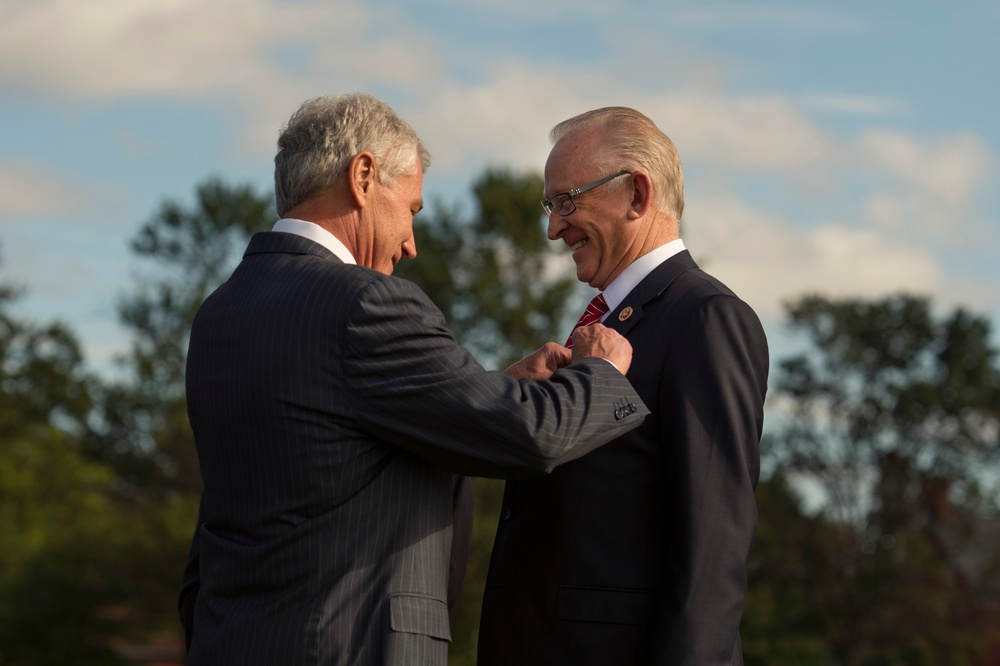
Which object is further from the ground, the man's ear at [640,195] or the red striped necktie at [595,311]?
the man's ear at [640,195]

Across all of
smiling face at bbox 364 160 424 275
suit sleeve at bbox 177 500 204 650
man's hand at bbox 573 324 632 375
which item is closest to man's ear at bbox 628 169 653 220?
man's hand at bbox 573 324 632 375

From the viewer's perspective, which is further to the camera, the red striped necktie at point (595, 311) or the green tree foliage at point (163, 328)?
the green tree foliage at point (163, 328)

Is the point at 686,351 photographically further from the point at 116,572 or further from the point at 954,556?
the point at 954,556

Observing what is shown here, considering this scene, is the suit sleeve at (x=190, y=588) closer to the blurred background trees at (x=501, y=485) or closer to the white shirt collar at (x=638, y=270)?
the white shirt collar at (x=638, y=270)

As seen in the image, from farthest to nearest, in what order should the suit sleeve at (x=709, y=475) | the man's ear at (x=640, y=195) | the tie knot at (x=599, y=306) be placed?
the tie knot at (x=599, y=306) → the man's ear at (x=640, y=195) → the suit sleeve at (x=709, y=475)

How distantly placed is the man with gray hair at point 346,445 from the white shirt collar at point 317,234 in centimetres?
6

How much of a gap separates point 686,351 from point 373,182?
1034 mm

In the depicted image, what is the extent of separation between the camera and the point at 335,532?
3.30 meters

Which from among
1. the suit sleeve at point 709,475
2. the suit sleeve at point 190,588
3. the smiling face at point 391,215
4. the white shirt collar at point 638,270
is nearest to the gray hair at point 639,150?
the white shirt collar at point 638,270

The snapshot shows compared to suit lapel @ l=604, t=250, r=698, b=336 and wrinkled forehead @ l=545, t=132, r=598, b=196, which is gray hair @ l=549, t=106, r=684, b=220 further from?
suit lapel @ l=604, t=250, r=698, b=336

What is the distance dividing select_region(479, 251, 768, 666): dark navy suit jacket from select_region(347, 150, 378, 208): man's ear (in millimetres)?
923

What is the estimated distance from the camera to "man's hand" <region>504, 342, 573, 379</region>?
3.84m

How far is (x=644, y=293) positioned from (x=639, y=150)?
1.57 feet

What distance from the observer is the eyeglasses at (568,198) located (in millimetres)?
4070
